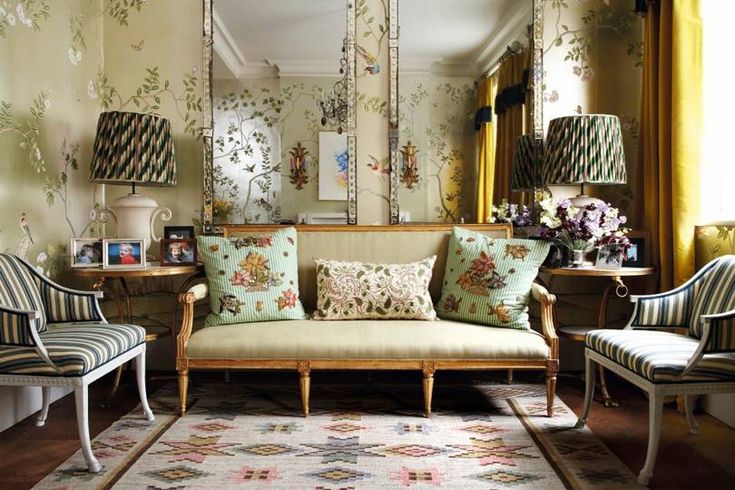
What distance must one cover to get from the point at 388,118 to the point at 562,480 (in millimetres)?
2225

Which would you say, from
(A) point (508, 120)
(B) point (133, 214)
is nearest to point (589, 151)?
(A) point (508, 120)

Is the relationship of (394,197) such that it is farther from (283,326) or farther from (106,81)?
(106,81)

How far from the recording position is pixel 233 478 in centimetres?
221

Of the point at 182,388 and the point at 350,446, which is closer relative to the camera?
the point at 350,446

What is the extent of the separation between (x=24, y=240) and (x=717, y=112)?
11.5ft

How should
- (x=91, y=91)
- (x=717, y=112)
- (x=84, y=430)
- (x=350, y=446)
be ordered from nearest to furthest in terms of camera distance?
(x=84, y=430)
(x=350, y=446)
(x=717, y=112)
(x=91, y=91)

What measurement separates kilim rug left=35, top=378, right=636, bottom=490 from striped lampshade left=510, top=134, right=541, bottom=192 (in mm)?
1192

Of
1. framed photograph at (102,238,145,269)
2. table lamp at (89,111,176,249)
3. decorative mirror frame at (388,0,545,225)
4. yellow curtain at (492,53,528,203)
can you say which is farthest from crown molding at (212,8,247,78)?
yellow curtain at (492,53,528,203)

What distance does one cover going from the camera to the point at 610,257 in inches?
129

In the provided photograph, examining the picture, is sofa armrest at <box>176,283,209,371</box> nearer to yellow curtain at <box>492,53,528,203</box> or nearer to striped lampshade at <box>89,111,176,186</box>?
striped lampshade at <box>89,111,176,186</box>

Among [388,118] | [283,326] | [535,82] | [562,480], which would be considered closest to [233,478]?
[283,326]

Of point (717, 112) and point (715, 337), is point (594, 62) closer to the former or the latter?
point (717, 112)

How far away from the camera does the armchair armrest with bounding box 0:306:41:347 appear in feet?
7.24

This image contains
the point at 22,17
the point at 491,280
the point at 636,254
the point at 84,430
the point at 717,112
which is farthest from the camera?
the point at 636,254
